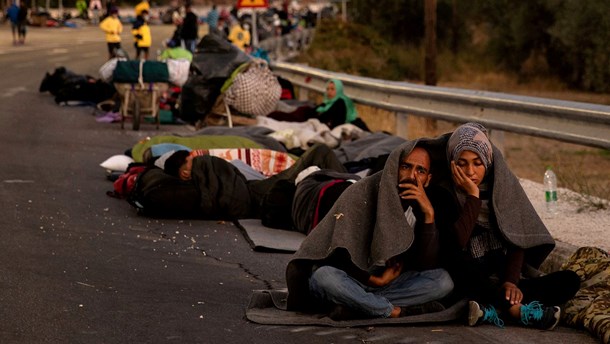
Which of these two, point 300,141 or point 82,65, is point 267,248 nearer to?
point 300,141

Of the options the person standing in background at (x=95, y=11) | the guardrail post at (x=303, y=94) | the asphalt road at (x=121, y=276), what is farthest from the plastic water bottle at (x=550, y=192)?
the person standing in background at (x=95, y=11)

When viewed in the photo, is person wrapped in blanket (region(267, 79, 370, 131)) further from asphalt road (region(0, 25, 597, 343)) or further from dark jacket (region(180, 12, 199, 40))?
dark jacket (region(180, 12, 199, 40))

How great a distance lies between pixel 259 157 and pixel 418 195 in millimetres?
6252

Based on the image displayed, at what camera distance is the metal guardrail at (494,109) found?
12.0m

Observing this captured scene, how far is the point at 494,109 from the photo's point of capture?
14273mm

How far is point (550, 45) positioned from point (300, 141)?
38435mm

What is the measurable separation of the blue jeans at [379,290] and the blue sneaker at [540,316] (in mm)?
431

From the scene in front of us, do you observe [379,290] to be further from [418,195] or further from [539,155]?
[539,155]

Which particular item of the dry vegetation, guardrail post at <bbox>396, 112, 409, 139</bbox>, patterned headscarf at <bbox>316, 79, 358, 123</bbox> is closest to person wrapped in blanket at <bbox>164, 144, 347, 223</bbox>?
the dry vegetation

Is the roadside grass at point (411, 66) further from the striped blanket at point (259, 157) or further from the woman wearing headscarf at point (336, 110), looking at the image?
the striped blanket at point (259, 157)

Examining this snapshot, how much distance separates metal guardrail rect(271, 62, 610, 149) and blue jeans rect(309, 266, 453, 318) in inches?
165

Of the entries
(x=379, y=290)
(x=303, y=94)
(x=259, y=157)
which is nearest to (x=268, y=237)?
(x=259, y=157)

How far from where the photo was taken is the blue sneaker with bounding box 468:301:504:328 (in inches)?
301

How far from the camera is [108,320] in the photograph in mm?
7672
